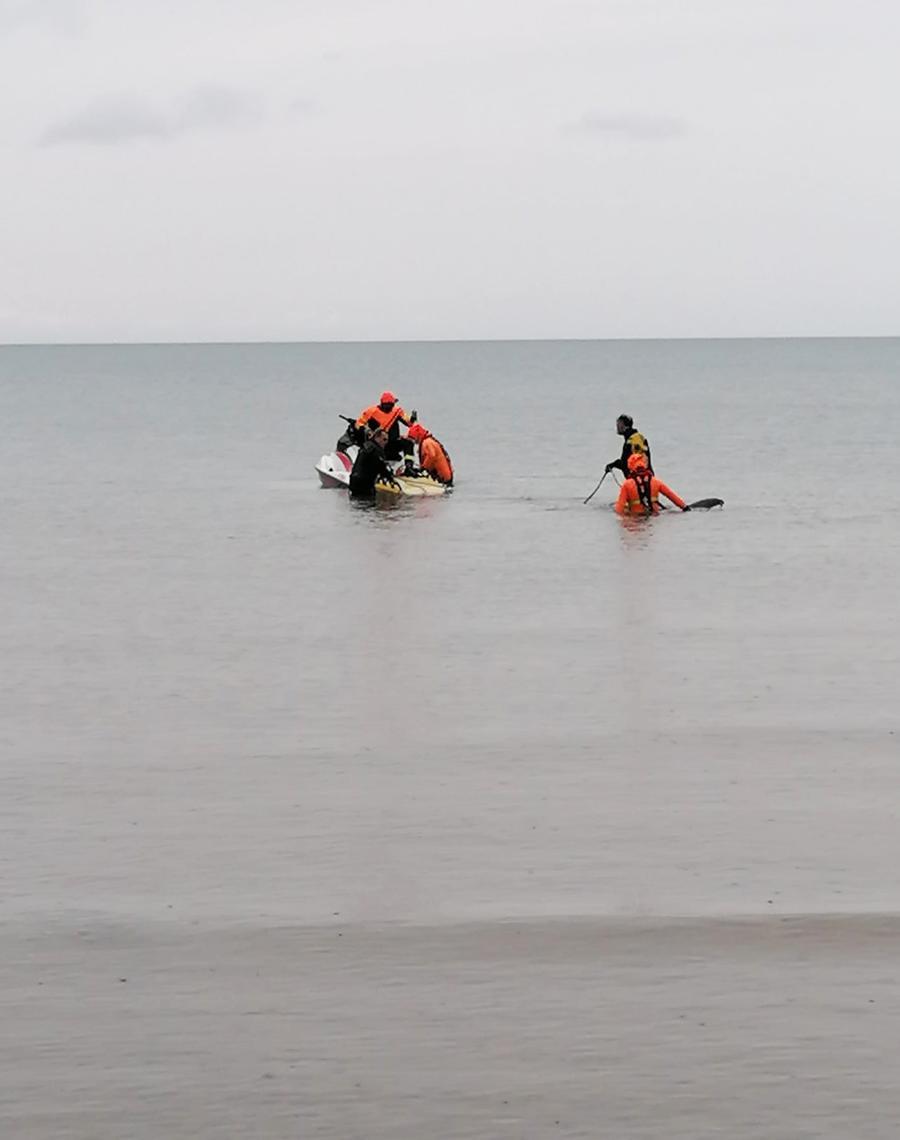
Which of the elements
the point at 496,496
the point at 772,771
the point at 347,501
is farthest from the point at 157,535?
the point at 772,771

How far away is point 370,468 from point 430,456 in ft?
6.67

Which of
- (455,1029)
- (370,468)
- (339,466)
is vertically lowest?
(455,1029)

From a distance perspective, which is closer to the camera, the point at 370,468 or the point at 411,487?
the point at 370,468

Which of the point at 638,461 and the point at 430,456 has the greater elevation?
the point at 430,456

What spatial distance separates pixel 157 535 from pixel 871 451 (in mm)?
32674

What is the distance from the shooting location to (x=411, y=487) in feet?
138

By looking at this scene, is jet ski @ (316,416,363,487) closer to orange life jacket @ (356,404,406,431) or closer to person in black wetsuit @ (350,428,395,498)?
person in black wetsuit @ (350,428,395,498)

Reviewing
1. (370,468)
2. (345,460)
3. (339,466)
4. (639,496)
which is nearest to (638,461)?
(639,496)

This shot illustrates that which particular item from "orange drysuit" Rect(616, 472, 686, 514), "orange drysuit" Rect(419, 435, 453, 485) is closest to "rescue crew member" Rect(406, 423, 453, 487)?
"orange drysuit" Rect(419, 435, 453, 485)

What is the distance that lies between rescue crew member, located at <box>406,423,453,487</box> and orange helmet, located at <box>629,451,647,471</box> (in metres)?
5.45

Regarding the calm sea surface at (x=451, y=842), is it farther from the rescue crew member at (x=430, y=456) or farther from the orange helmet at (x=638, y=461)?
the rescue crew member at (x=430, y=456)

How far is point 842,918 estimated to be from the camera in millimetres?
10414

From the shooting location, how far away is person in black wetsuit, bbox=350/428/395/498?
40.0 meters

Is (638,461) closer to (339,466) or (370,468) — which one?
(370,468)
